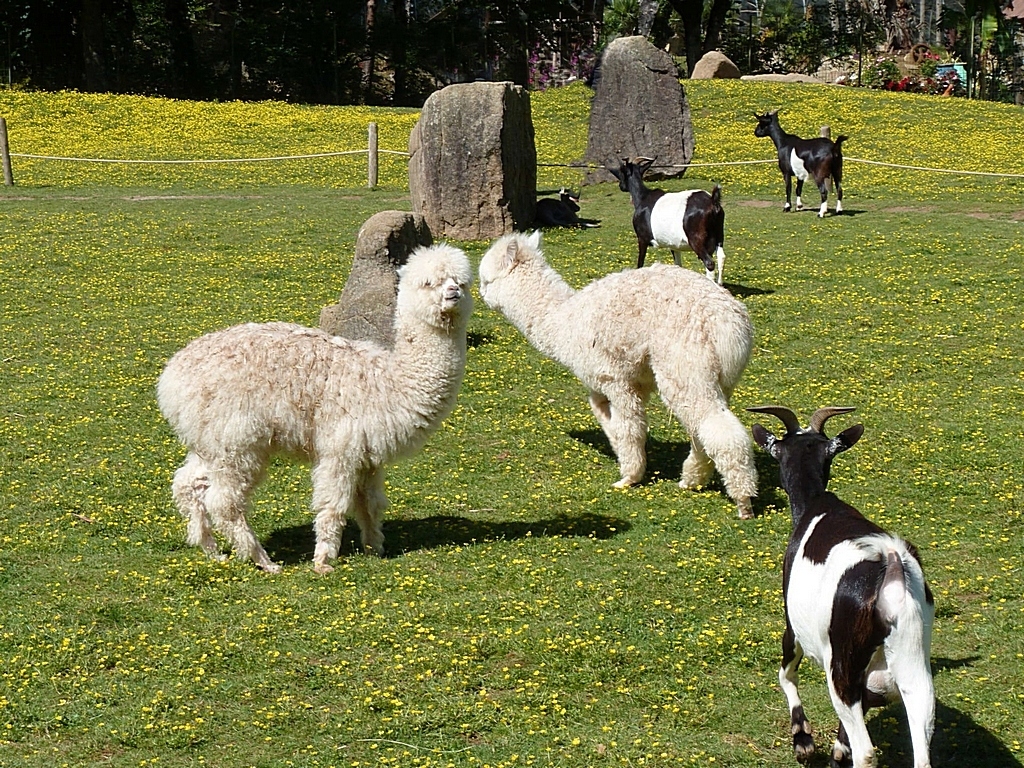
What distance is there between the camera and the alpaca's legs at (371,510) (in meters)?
8.30

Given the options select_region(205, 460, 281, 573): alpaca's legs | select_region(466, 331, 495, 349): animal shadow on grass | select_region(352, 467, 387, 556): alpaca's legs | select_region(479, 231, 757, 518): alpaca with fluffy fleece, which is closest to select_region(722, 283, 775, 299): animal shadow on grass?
select_region(466, 331, 495, 349): animal shadow on grass

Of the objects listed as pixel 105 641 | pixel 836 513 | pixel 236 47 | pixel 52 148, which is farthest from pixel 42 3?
pixel 836 513

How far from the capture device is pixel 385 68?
1796 inches

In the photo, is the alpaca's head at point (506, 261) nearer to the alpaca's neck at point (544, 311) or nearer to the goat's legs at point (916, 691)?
the alpaca's neck at point (544, 311)

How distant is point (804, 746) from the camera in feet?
18.1

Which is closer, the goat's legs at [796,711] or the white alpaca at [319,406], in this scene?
the goat's legs at [796,711]

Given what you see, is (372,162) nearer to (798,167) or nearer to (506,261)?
(798,167)

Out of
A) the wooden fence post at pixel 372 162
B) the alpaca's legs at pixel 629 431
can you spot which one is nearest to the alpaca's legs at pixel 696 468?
the alpaca's legs at pixel 629 431

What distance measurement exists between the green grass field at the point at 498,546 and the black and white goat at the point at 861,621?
88 cm

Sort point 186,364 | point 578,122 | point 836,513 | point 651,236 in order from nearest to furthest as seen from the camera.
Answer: point 836,513 < point 186,364 < point 651,236 < point 578,122

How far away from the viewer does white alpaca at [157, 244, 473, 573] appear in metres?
7.97

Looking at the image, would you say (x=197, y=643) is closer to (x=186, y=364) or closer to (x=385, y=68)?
(x=186, y=364)

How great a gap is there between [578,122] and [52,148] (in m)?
14.3

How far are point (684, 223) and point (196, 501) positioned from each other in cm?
1003
